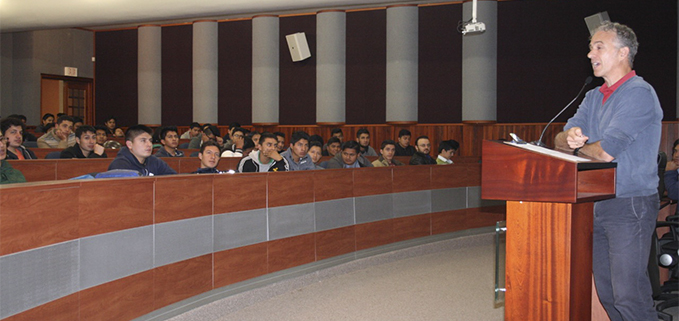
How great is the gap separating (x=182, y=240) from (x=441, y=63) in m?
10.3

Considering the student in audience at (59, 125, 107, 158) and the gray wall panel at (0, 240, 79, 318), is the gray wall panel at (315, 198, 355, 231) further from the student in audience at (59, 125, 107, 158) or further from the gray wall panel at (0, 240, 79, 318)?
the student in audience at (59, 125, 107, 158)

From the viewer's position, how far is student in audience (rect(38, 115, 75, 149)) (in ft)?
26.5

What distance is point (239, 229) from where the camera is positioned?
14.0 ft

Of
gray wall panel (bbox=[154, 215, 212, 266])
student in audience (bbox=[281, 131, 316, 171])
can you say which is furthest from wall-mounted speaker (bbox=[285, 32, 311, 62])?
gray wall panel (bbox=[154, 215, 212, 266])

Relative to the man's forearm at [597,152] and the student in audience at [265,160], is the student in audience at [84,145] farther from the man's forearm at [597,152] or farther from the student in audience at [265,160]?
the man's forearm at [597,152]

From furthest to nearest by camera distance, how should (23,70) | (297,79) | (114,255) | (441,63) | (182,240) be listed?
(23,70) < (297,79) < (441,63) < (182,240) < (114,255)

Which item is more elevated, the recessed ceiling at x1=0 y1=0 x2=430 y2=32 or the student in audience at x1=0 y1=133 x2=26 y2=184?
the recessed ceiling at x1=0 y1=0 x2=430 y2=32

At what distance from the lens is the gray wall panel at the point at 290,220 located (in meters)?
4.64

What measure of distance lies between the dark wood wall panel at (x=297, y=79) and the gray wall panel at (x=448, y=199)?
728 centimetres

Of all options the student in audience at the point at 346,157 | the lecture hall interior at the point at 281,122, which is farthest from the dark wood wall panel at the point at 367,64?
the student in audience at the point at 346,157

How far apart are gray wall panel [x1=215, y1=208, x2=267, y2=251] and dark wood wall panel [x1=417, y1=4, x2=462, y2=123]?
914 centimetres

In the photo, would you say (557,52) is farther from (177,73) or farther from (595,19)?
(177,73)

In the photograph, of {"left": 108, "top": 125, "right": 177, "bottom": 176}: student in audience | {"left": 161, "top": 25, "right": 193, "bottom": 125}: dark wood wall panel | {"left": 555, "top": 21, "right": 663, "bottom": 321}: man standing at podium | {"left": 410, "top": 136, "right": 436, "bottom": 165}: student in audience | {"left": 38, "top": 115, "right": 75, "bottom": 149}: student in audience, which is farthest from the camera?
{"left": 161, "top": 25, "right": 193, "bottom": 125}: dark wood wall panel

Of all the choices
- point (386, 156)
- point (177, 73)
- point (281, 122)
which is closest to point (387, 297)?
point (386, 156)
